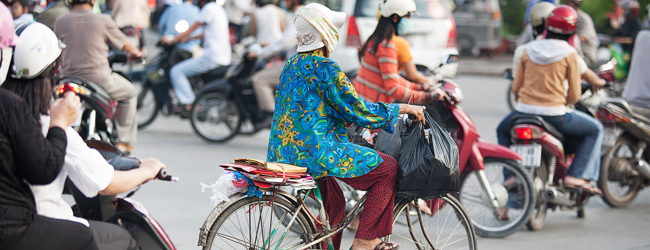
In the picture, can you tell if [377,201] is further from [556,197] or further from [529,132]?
[556,197]

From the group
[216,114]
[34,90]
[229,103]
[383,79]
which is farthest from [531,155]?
[216,114]

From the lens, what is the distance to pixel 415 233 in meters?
3.72

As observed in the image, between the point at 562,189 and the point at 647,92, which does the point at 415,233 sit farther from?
the point at 647,92

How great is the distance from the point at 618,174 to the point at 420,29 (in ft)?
15.7

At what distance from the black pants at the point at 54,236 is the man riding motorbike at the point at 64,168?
0.21ft

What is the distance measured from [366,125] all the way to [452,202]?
72 cm

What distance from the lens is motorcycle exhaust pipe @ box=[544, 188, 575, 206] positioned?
497cm

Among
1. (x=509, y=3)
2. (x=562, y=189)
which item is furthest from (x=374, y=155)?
(x=509, y=3)

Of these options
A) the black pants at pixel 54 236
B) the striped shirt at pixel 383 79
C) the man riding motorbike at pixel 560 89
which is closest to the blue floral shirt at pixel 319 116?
the black pants at pixel 54 236

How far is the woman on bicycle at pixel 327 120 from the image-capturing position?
3223 mm

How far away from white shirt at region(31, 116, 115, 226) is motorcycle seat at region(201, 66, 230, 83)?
243 inches

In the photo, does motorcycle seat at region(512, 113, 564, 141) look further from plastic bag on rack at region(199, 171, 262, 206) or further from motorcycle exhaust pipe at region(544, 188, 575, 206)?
plastic bag on rack at region(199, 171, 262, 206)

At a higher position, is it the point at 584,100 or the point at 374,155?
the point at 374,155

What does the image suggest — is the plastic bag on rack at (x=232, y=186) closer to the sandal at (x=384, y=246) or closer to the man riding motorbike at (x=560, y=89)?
the sandal at (x=384, y=246)
